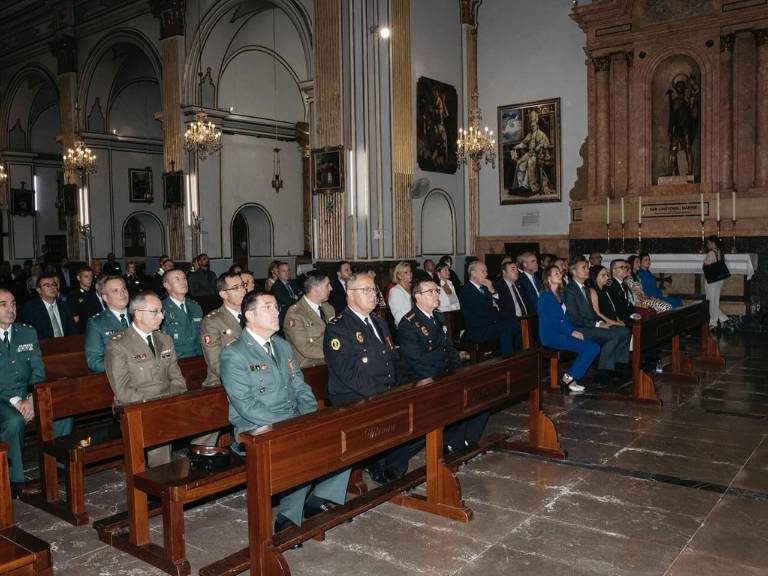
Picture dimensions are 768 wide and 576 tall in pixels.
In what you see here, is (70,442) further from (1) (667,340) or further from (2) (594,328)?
(1) (667,340)

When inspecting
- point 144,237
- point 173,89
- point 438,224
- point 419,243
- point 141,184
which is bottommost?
point 419,243

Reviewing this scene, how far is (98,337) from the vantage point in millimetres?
5066

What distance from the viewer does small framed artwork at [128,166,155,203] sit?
20.7m

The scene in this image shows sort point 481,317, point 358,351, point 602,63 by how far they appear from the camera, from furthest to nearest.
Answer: point 602,63, point 481,317, point 358,351

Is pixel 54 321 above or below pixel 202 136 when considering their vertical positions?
below

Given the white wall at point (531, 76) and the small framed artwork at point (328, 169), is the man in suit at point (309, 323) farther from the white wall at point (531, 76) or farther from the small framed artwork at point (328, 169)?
the white wall at point (531, 76)

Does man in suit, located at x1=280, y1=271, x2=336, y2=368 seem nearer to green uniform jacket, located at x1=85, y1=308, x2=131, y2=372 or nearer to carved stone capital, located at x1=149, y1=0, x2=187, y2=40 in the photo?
green uniform jacket, located at x1=85, y1=308, x2=131, y2=372

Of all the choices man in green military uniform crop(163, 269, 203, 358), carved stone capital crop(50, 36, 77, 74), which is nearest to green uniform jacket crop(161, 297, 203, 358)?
man in green military uniform crop(163, 269, 203, 358)

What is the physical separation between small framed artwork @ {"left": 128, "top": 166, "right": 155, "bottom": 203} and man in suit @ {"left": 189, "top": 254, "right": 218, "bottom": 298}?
8389mm

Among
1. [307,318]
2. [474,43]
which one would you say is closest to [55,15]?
[474,43]

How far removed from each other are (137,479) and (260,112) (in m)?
15.4

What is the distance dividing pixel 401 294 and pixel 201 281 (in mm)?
6265

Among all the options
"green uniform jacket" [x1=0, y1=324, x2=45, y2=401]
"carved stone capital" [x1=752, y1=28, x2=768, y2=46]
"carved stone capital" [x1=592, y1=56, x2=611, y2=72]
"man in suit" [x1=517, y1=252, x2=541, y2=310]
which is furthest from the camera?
"carved stone capital" [x1=592, y1=56, x2=611, y2=72]

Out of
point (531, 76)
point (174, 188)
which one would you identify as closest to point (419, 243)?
point (531, 76)
